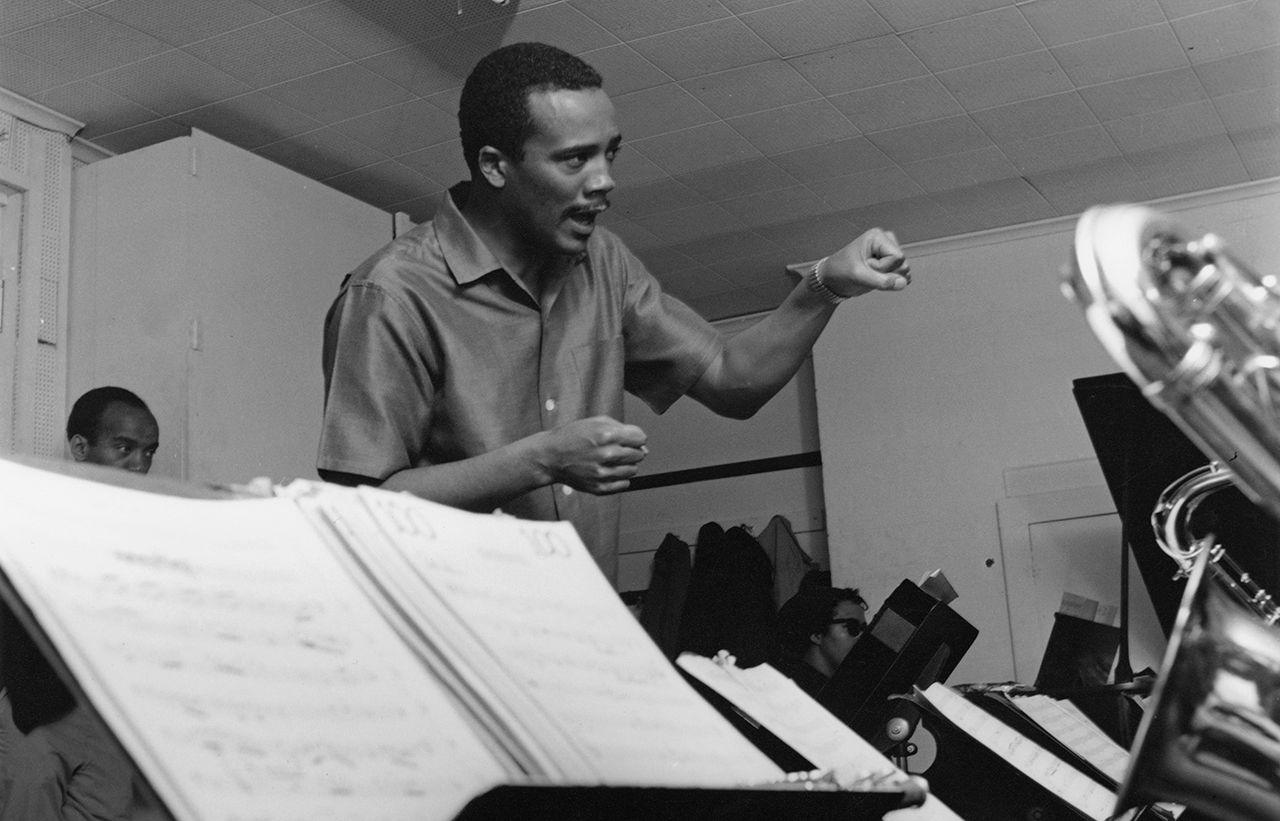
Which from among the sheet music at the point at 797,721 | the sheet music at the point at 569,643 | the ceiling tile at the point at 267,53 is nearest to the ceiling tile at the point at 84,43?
the ceiling tile at the point at 267,53

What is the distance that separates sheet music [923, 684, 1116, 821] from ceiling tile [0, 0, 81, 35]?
3124 millimetres

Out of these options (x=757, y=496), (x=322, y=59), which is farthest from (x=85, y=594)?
(x=757, y=496)

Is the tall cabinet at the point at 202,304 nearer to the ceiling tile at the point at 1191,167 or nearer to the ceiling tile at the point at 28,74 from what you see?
the ceiling tile at the point at 28,74

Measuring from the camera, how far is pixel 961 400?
5.64 m

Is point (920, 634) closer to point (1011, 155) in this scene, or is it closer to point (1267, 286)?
point (1267, 286)

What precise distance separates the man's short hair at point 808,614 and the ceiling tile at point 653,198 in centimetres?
155

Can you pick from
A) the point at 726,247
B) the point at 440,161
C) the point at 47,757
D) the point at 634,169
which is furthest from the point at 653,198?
the point at 47,757

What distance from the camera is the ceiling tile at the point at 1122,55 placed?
4.17m

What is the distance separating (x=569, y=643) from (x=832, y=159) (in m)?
4.28

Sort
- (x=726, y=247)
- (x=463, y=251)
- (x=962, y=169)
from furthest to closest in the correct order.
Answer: (x=726, y=247)
(x=962, y=169)
(x=463, y=251)

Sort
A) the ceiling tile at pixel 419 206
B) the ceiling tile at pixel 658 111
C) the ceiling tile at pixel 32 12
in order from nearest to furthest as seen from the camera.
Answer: the ceiling tile at pixel 32 12 < the ceiling tile at pixel 658 111 < the ceiling tile at pixel 419 206

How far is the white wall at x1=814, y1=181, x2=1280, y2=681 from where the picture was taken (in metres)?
5.39

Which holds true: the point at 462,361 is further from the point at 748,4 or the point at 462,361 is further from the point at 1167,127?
the point at 1167,127

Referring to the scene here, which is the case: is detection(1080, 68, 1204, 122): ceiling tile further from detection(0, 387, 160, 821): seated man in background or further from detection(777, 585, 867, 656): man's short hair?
detection(0, 387, 160, 821): seated man in background
